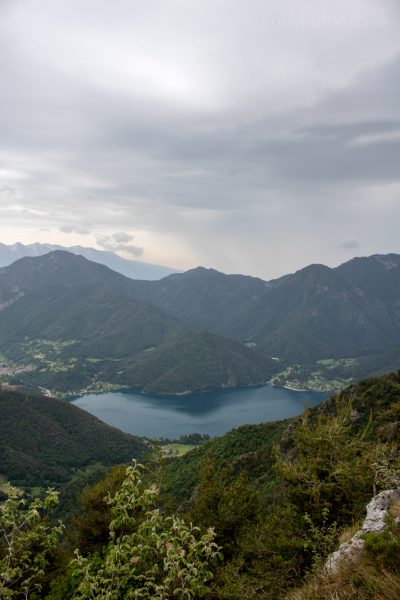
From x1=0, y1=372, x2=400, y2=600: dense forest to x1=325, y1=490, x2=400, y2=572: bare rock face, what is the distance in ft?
1.25

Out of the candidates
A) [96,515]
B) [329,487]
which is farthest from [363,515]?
[96,515]

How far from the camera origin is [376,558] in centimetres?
849

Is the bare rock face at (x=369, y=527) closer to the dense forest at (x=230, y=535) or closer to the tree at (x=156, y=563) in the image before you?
the dense forest at (x=230, y=535)

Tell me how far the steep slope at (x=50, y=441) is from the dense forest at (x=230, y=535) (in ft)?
391

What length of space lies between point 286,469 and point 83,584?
10.3 metres

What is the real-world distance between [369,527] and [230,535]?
12377 millimetres

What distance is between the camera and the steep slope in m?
127

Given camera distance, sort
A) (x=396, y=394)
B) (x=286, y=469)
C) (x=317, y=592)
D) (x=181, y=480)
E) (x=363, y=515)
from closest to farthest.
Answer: (x=317, y=592)
(x=363, y=515)
(x=286, y=469)
(x=396, y=394)
(x=181, y=480)

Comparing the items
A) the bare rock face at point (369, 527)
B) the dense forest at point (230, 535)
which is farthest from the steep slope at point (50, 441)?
the bare rock face at point (369, 527)

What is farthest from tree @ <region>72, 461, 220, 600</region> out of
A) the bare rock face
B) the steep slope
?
the steep slope

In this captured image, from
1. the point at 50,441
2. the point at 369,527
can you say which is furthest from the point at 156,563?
the point at 50,441

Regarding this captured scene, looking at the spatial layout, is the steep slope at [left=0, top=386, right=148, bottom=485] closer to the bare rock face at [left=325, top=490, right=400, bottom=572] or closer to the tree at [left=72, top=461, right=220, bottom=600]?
the bare rock face at [left=325, top=490, right=400, bottom=572]

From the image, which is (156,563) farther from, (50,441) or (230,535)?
(50,441)

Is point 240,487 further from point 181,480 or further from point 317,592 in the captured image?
point 181,480
